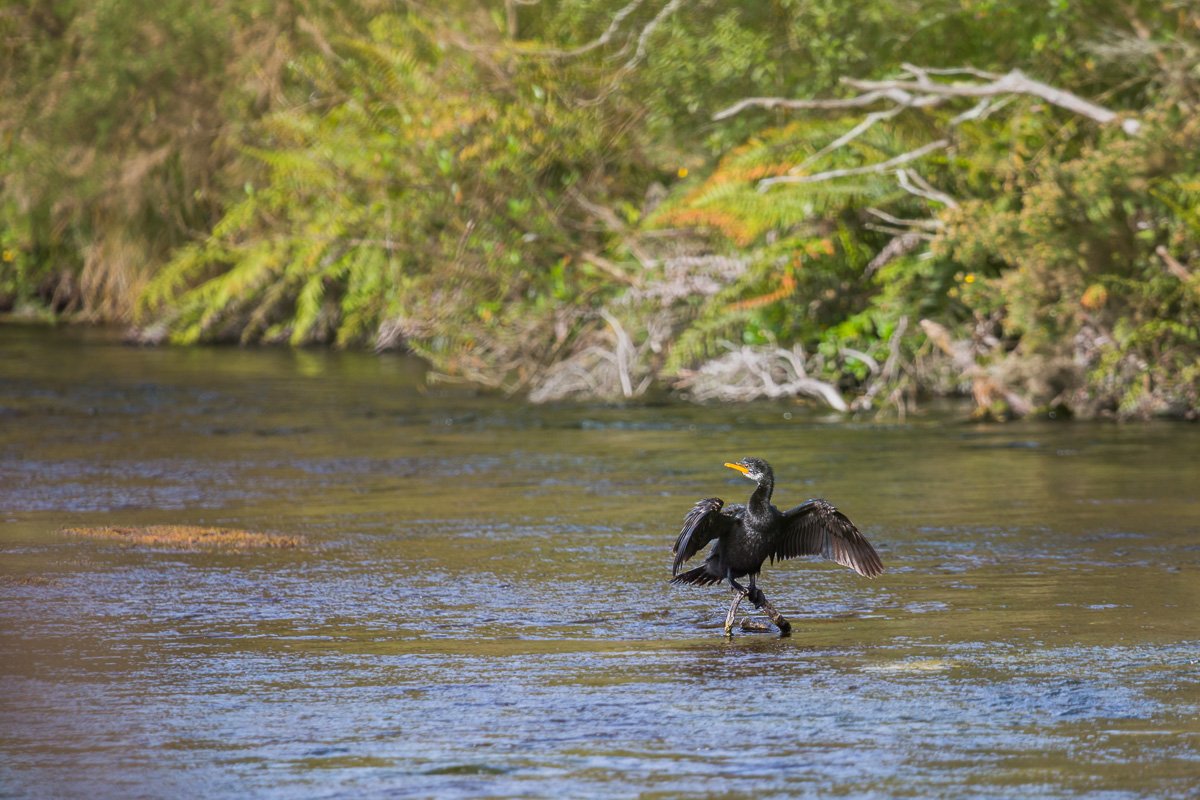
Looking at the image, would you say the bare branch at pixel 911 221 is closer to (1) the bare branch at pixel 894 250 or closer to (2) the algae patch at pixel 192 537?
(1) the bare branch at pixel 894 250

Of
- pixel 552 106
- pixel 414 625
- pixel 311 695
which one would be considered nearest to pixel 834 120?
pixel 552 106

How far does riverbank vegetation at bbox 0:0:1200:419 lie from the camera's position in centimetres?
1644

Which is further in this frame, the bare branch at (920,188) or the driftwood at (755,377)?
the driftwood at (755,377)

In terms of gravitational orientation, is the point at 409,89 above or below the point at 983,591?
above

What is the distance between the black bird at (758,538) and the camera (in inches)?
316

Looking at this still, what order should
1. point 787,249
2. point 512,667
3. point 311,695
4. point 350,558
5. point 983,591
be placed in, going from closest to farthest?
point 311,695 → point 512,667 → point 983,591 → point 350,558 → point 787,249

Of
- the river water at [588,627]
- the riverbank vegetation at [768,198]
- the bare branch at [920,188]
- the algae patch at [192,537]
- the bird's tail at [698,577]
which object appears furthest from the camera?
the bare branch at [920,188]

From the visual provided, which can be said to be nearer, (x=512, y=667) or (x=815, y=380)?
(x=512, y=667)

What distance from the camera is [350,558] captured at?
10469 millimetres

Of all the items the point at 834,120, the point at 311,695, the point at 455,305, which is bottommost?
the point at 311,695

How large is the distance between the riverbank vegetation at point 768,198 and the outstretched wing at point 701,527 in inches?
334

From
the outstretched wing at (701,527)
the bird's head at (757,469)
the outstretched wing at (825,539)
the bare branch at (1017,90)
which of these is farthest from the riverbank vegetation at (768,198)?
the outstretched wing at (701,527)

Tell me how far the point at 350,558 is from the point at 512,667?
312cm

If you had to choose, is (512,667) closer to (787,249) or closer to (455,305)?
(787,249)
